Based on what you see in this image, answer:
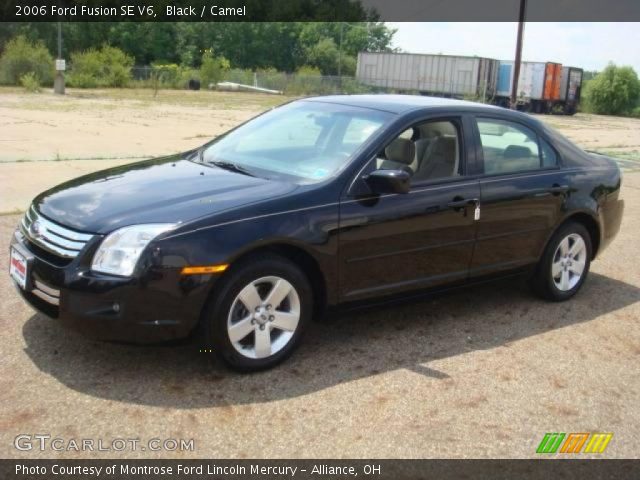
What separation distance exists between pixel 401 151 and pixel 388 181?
53 cm

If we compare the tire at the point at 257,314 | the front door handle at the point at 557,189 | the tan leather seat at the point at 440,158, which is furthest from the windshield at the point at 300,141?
the front door handle at the point at 557,189

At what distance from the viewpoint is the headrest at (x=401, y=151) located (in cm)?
475

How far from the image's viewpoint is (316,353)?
4531 mm

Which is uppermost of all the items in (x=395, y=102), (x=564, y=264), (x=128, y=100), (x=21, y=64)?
(x=21, y=64)

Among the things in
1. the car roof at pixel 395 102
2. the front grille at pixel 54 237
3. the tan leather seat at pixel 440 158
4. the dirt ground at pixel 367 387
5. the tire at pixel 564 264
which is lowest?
the dirt ground at pixel 367 387

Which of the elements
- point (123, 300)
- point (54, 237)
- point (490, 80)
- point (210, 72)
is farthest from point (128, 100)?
point (123, 300)

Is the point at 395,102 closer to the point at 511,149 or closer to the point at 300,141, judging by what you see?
the point at 300,141

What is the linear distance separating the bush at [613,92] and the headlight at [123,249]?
197 feet

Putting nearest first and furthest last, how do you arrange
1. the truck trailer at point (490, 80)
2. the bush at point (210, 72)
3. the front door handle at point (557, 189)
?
the front door handle at point (557, 189) < the truck trailer at point (490, 80) < the bush at point (210, 72)

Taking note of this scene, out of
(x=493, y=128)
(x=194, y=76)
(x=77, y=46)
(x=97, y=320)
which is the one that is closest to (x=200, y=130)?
(x=493, y=128)

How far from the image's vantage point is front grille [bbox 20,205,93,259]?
378 centimetres

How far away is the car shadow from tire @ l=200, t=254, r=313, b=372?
13cm

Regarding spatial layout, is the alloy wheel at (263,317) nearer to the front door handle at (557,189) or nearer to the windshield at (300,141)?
the windshield at (300,141)

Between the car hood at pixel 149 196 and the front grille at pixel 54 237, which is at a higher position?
the car hood at pixel 149 196
